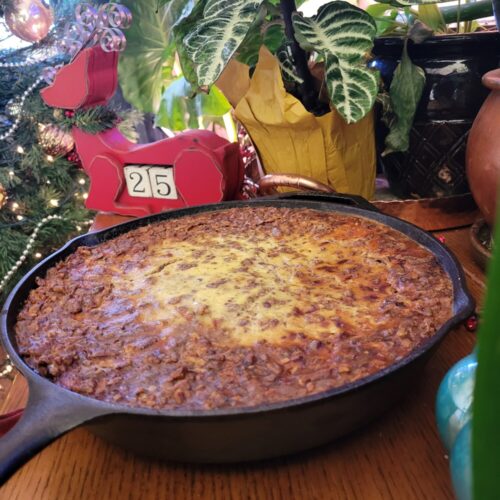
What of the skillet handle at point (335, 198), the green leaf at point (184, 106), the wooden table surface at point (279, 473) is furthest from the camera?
the green leaf at point (184, 106)

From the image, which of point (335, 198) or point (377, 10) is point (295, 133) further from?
point (377, 10)

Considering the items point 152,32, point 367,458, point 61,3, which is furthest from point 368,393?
point 61,3

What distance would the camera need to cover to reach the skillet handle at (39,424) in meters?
0.53

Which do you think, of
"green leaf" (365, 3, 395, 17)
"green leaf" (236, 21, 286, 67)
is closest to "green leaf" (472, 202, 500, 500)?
"green leaf" (236, 21, 286, 67)

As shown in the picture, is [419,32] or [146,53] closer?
[419,32]

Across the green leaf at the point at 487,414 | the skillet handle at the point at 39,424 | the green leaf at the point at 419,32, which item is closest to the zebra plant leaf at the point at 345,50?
the green leaf at the point at 419,32

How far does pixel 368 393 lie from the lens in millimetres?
617

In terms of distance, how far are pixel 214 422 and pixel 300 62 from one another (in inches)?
41.9

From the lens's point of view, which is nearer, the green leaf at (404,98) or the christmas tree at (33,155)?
the green leaf at (404,98)

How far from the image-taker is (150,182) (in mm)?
1598

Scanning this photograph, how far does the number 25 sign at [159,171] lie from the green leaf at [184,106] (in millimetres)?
210

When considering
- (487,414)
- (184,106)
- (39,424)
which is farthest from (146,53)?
(487,414)

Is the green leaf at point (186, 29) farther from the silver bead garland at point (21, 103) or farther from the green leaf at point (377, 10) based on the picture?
the silver bead garland at point (21, 103)

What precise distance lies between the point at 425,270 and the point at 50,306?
691 millimetres
